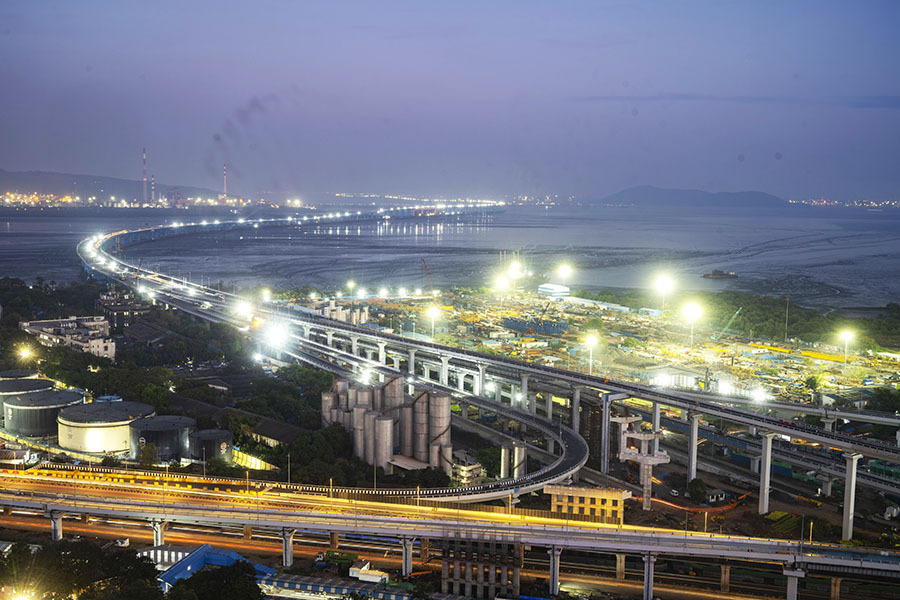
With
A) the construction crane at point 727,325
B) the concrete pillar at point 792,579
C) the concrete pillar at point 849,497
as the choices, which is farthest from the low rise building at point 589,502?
the construction crane at point 727,325

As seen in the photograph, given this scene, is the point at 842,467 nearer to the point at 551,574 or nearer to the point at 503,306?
the point at 551,574

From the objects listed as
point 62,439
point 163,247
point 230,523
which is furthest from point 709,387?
point 163,247

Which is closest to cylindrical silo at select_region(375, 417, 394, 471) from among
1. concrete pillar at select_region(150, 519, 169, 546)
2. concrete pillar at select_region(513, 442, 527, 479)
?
concrete pillar at select_region(513, 442, 527, 479)

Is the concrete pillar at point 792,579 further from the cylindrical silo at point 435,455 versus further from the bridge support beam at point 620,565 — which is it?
the cylindrical silo at point 435,455

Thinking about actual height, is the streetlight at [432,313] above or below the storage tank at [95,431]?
above

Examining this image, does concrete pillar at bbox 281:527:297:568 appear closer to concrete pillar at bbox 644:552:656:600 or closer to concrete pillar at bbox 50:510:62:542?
concrete pillar at bbox 50:510:62:542

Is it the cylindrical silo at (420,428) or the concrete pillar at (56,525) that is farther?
the cylindrical silo at (420,428)
